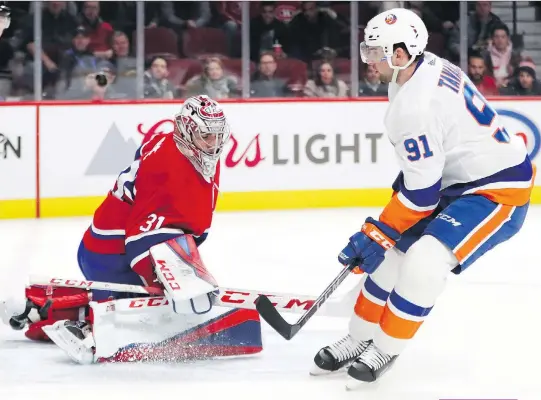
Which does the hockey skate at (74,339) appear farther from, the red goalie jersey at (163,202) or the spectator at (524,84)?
Result: the spectator at (524,84)

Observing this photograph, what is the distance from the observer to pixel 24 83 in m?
7.52

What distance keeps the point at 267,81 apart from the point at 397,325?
4.69 meters

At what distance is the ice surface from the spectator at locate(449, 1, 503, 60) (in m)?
2.26

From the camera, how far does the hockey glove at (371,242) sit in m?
3.43

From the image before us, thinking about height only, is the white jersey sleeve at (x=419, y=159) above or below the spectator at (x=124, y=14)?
below

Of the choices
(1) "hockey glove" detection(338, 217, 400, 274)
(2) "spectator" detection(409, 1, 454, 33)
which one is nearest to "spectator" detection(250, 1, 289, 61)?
(2) "spectator" detection(409, 1, 454, 33)

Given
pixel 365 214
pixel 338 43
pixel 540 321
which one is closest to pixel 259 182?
pixel 365 214

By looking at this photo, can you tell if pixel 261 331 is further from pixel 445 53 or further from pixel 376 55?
pixel 445 53

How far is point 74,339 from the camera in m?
3.74

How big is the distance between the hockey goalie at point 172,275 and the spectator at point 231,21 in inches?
164

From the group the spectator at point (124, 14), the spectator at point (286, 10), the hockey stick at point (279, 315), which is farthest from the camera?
the spectator at point (286, 10)

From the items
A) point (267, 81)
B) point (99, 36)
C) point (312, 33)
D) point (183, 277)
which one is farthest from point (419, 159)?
point (312, 33)

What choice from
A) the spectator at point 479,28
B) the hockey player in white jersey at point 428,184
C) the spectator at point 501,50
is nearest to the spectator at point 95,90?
the spectator at point 479,28

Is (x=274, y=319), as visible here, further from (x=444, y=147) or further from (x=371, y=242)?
(x=444, y=147)
